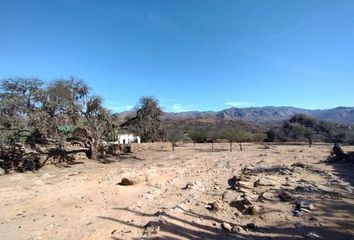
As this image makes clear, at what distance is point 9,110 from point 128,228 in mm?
14574

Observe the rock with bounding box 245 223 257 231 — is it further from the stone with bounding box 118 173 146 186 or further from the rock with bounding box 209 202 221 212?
the stone with bounding box 118 173 146 186

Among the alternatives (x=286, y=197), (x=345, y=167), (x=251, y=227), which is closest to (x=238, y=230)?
(x=251, y=227)

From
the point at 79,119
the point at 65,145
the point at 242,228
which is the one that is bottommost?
the point at 242,228

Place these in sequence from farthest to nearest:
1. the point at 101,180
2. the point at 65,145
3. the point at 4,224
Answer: the point at 65,145 → the point at 101,180 → the point at 4,224

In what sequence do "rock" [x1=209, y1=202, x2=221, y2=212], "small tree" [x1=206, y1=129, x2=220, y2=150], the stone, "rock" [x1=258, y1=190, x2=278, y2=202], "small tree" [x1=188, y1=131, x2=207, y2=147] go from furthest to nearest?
"small tree" [x1=188, y1=131, x2=207, y2=147] < "small tree" [x1=206, y1=129, x2=220, y2=150] < the stone < "rock" [x1=258, y1=190, x2=278, y2=202] < "rock" [x1=209, y1=202, x2=221, y2=212]

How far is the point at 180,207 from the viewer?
975 centimetres

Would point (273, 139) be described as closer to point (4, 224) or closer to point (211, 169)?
point (211, 169)

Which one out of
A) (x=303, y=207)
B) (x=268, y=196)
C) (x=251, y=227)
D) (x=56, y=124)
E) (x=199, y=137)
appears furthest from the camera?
(x=199, y=137)

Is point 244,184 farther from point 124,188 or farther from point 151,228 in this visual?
point 151,228

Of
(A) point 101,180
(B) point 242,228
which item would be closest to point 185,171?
(A) point 101,180

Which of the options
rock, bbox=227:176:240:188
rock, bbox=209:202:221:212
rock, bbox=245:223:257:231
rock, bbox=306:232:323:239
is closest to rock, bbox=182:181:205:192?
rock, bbox=227:176:240:188

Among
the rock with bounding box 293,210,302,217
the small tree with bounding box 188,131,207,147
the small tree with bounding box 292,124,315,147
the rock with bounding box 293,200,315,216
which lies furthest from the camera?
the small tree with bounding box 188,131,207,147

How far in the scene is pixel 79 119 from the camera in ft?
74.6

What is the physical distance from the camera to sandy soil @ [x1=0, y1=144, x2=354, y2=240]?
7.91m
